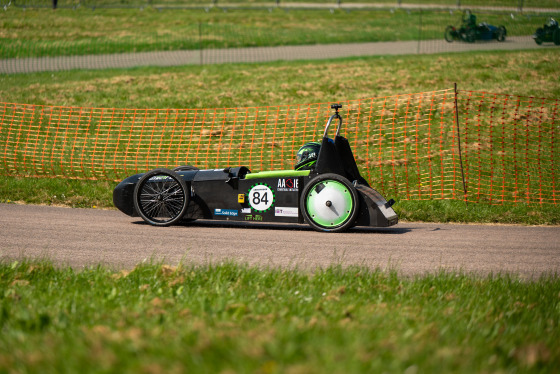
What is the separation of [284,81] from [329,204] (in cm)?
1309

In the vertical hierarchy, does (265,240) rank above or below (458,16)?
below

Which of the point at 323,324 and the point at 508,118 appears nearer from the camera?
the point at 323,324

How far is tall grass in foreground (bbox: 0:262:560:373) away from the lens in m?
3.15

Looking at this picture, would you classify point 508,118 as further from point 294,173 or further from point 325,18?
point 325,18

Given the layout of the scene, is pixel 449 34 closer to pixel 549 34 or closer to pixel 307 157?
pixel 549 34

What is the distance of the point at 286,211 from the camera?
8.81m

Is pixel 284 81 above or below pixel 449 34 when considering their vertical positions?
below

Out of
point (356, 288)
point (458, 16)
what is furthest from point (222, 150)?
point (458, 16)

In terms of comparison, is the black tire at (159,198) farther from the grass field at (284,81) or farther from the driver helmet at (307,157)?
the grass field at (284,81)

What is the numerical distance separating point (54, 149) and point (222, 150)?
383 centimetres

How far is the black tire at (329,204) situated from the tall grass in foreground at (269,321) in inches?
89.7

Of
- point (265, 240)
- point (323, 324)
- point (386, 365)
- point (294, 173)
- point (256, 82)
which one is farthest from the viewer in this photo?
point (256, 82)

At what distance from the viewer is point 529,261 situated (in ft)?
23.9

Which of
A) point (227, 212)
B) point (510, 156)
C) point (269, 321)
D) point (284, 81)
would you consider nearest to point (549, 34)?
point (284, 81)
